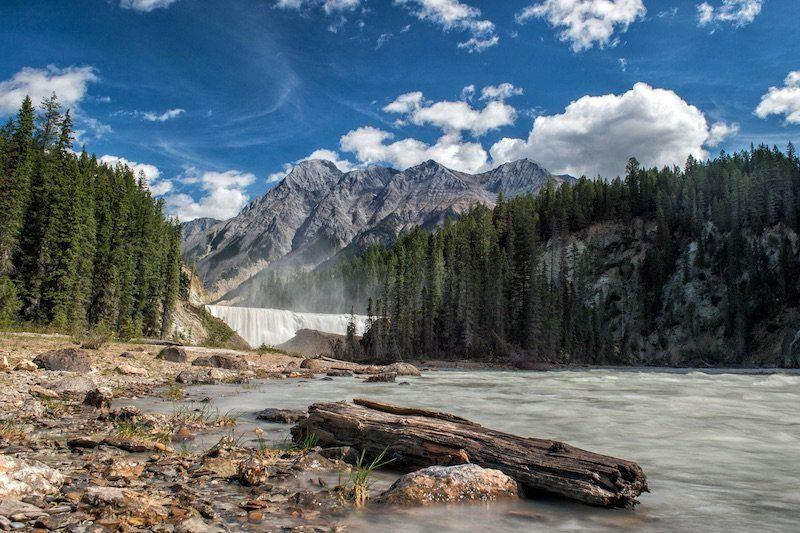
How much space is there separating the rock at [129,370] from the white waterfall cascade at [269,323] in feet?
275

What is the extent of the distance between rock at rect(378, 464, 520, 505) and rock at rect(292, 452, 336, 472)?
5.37 feet

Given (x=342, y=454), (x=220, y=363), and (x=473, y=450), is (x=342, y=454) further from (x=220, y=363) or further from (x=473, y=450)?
(x=220, y=363)

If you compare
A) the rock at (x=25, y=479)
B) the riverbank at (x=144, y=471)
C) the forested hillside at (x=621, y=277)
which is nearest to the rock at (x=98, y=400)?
the riverbank at (x=144, y=471)

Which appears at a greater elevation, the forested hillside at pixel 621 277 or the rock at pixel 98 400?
the forested hillside at pixel 621 277

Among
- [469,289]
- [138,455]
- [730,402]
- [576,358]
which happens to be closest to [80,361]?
[138,455]

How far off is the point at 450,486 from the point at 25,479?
4784mm

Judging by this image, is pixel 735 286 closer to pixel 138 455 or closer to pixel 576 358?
pixel 576 358

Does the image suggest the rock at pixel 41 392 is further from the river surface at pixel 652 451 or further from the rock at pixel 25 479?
the rock at pixel 25 479

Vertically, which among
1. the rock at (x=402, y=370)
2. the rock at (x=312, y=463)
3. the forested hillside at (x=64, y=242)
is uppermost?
the forested hillside at (x=64, y=242)

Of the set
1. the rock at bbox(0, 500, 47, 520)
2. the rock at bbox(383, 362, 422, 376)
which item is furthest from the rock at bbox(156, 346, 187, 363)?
the rock at bbox(0, 500, 47, 520)

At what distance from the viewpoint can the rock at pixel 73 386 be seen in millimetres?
13398

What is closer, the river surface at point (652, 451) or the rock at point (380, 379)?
the river surface at point (652, 451)

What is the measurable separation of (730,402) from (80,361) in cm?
2603

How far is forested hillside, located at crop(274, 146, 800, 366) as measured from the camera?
79125 mm
